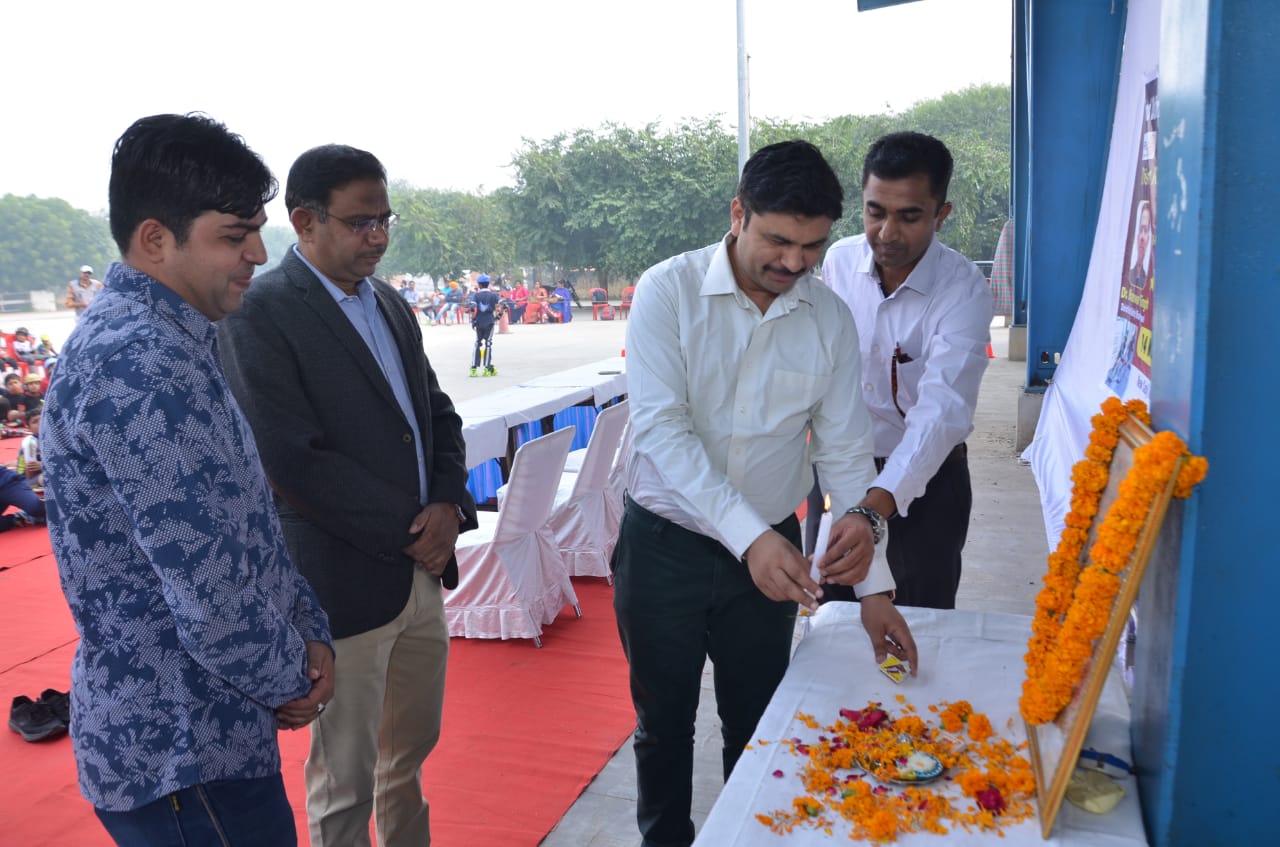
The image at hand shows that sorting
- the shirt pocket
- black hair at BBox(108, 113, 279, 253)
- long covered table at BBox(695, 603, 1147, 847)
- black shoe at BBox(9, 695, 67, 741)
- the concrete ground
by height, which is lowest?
the concrete ground

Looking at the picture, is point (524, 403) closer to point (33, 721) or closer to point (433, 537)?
point (33, 721)

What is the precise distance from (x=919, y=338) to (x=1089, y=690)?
1310mm

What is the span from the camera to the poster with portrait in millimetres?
2971

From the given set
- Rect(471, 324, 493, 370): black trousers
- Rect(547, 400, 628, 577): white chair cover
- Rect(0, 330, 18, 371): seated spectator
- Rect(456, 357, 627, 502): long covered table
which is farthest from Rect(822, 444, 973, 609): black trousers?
Rect(0, 330, 18, 371): seated spectator

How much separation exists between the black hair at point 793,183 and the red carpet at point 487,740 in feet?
→ 5.81

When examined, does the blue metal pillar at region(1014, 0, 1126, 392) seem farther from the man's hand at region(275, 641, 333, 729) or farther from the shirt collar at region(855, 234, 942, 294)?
the man's hand at region(275, 641, 333, 729)

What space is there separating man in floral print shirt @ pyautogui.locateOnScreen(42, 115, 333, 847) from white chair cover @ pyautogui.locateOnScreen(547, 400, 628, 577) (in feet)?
9.42

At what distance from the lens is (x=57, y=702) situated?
10.2ft

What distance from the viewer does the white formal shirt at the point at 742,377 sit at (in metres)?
1.72

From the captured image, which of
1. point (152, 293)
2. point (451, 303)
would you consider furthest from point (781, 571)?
point (451, 303)

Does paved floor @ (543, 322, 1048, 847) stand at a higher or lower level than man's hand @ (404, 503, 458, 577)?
lower

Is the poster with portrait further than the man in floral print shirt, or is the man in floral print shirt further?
the poster with portrait

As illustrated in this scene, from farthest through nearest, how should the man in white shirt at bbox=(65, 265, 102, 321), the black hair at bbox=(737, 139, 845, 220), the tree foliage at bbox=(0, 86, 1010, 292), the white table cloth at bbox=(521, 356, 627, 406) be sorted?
the tree foliage at bbox=(0, 86, 1010, 292), the man in white shirt at bbox=(65, 265, 102, 321), the white table cloth at bbox=(521, 356, 627, 406), the black hair at bbox=(737, 139, 845, 220)

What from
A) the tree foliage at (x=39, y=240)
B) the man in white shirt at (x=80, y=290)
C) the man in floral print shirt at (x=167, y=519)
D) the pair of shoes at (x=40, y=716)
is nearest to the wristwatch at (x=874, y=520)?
the man in floral print shirt at (x=167, y=519)
